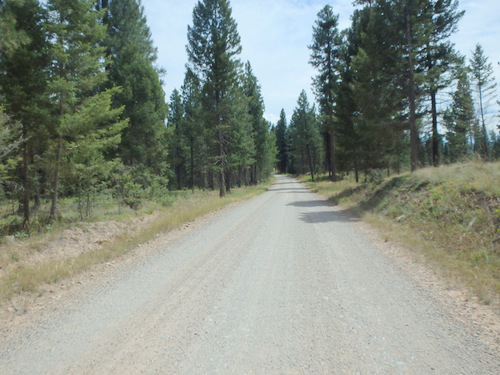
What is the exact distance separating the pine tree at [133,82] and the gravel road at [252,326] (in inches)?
535

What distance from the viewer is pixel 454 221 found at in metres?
6.91

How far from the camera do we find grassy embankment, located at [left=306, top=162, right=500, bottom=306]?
467cm

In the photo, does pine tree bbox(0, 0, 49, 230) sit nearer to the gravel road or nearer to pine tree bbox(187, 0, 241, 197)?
the gravel road

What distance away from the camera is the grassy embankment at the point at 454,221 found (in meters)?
4.67

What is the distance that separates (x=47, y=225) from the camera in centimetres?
909

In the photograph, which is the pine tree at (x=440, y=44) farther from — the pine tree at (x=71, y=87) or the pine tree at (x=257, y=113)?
the pine tree at (x=257, y=113)

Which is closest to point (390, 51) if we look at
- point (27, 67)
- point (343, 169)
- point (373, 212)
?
point (373, 212)

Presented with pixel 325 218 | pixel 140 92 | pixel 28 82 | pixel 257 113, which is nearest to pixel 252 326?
pixel 325 218

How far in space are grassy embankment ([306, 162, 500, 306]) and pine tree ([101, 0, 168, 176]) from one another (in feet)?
43.4

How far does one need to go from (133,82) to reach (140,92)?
66 centimetres

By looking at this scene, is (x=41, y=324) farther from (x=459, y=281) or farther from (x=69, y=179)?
(x=69, y=179)

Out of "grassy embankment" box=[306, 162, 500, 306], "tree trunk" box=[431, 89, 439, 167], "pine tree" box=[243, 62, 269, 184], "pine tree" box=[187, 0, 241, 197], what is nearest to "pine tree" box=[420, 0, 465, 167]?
"tree trunk" box=[431, 89, 439, 167]

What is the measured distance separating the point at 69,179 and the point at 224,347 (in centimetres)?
998

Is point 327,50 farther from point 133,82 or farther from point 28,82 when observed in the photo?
point 28,82
